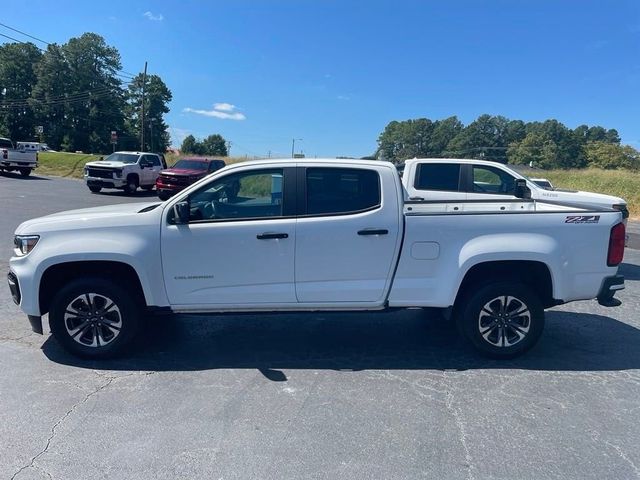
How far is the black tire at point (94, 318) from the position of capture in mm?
4441

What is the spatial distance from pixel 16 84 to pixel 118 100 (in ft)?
56.9

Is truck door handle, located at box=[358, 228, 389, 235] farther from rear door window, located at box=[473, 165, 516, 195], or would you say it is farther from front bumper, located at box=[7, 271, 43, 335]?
rear door window, located at box=[473, 165, 516, 195]

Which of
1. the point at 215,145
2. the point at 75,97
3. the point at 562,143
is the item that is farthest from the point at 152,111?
the point at 562,143

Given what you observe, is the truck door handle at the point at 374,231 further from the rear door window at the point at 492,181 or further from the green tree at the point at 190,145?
the green tree at the point at 190,145

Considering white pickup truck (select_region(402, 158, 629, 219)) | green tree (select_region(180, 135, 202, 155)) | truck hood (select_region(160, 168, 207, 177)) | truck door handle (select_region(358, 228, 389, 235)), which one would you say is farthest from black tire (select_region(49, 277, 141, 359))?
green tree (select_region(180, 135, 202, 155))

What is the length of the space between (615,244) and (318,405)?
3107 mm

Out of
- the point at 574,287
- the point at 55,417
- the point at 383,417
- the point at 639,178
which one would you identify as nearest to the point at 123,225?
the point at 55,417

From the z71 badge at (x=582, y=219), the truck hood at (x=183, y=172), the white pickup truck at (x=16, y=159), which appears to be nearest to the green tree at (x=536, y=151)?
the truck hood at (x=183, y=172)

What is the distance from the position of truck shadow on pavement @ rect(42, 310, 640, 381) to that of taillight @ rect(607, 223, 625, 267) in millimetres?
1026

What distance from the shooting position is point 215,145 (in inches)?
5251

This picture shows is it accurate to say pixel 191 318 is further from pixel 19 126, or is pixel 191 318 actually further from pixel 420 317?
pixel 19 126

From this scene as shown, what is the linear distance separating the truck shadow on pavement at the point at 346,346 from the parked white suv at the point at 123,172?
756 inches

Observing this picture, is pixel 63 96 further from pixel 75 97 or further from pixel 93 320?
pixel 93 320

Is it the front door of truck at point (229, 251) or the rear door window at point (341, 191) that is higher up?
the rear door window at point (341, 191)
